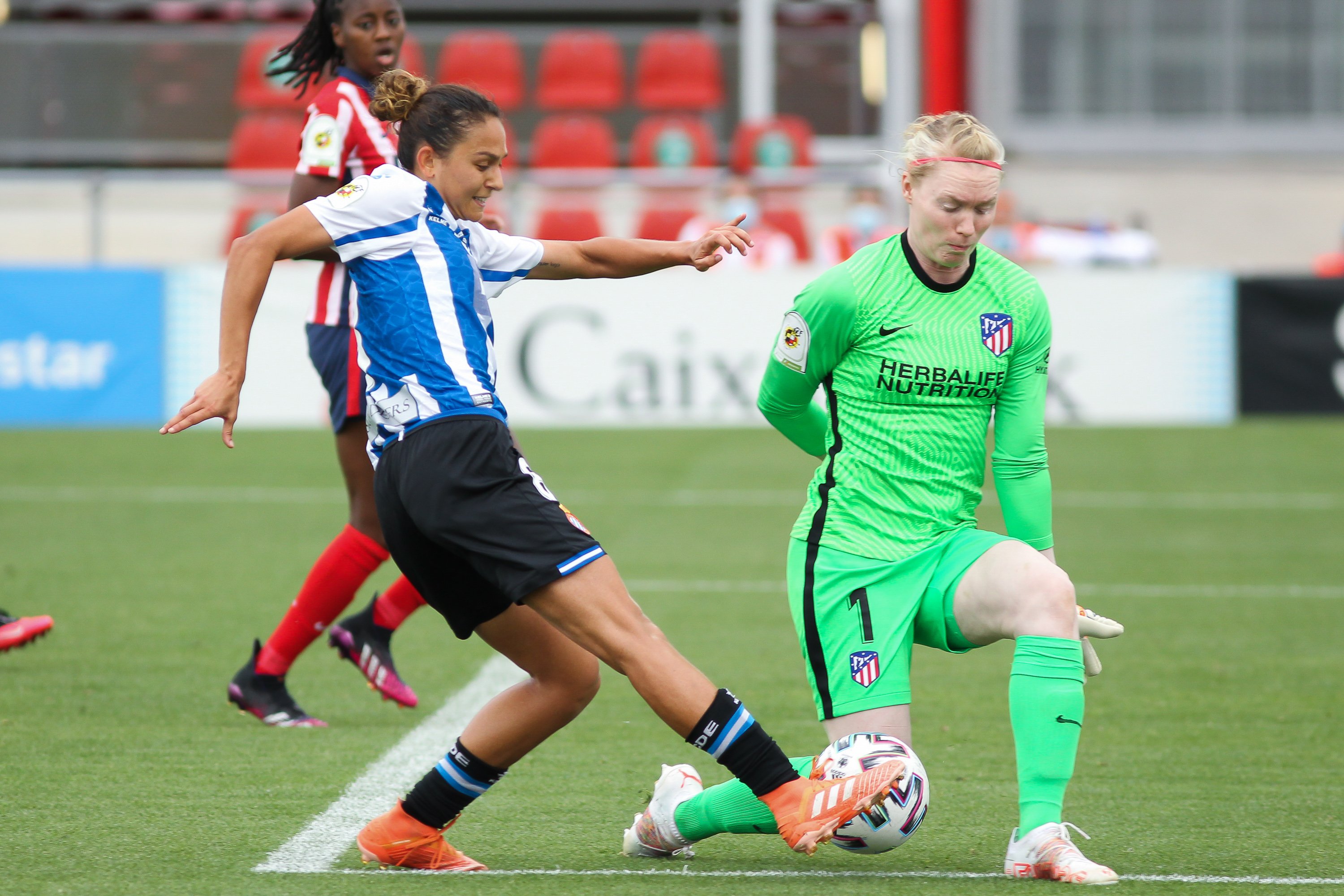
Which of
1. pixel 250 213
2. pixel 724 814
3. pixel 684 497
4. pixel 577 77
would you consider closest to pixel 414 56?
pixel 577 77

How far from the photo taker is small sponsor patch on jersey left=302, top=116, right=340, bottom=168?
500cm

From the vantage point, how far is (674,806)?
12.1ft

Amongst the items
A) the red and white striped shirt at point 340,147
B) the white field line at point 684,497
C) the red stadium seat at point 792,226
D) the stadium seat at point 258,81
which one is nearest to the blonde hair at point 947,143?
the red and white striped shirt at point 340,147

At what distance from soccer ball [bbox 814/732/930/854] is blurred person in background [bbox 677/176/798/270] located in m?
10.9

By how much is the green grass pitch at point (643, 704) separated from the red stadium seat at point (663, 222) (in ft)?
13.6

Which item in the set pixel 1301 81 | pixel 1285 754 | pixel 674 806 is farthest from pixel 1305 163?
pixel 674 806

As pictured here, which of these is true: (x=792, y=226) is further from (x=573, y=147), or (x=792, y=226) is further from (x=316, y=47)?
(x=316, y=47)

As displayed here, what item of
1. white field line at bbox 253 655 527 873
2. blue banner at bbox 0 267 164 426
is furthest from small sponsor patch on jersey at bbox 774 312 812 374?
blue banner at bbox 0 267 164 426

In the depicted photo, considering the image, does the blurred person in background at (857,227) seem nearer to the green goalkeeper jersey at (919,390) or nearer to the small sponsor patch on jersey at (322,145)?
the small sponsor patch on jersey at (322,145)

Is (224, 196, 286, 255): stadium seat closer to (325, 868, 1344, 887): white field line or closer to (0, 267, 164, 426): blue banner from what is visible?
(0, 267, 164, 426): blue banner

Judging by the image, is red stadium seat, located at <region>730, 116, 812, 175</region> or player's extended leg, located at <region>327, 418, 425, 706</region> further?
red stadium seat, located at <region>730, 116, 812, 175</region>

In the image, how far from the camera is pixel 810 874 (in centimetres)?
363

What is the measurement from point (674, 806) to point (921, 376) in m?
1.09

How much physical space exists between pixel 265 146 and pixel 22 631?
1290 cm
